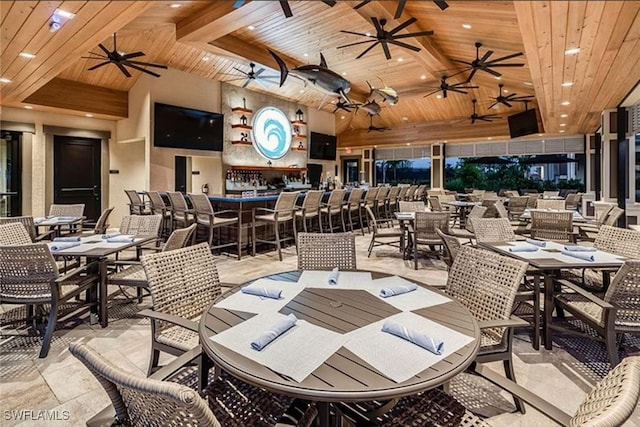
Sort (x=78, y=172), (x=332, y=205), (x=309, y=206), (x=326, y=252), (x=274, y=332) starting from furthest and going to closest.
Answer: (x=78, y=172)
(x=332, y=205)
(x=309, y=206)
(x=326, y=252)
(x=274, y=332)

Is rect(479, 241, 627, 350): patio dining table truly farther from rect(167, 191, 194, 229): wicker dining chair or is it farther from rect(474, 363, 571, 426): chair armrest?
rect(167, 191, 194, 229): wicker dining chair

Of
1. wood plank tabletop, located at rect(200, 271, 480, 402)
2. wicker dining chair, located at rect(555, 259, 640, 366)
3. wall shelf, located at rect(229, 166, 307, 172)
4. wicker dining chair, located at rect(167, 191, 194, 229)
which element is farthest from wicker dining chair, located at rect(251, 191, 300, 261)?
wicker dining chair, located at rect(555, 259, 640, 366)

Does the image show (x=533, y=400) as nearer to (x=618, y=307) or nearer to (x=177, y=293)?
(x=618, y=307)

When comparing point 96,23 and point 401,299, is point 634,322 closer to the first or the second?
point 401,299

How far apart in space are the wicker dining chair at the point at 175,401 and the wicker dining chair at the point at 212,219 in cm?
394

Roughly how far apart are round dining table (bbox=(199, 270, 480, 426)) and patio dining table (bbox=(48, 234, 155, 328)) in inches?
70.6

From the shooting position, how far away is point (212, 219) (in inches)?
214

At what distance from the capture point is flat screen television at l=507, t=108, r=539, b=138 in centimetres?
1094

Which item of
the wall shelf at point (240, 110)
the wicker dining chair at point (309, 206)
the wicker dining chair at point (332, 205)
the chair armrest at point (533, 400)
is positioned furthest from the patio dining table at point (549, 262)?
the wall shelf at point (240, 110)

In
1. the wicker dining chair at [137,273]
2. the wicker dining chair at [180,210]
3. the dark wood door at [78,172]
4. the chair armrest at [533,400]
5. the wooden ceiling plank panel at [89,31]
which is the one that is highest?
the wooden ceiling plank panel at [89,31]

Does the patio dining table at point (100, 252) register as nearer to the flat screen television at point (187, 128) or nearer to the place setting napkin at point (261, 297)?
the place setting napkin at point (261, 297)

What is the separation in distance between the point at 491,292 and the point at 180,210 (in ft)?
17.5

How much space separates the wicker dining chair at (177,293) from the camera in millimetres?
1924

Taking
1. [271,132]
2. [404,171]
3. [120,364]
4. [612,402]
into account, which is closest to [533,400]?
[612,402]
